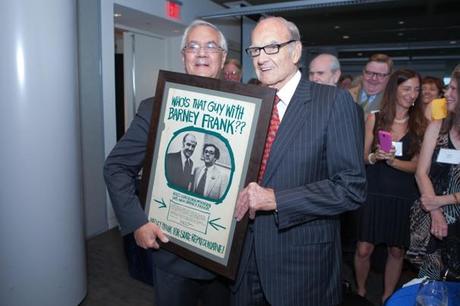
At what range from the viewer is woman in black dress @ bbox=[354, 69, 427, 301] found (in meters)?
2.63

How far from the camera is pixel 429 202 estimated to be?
219 cm

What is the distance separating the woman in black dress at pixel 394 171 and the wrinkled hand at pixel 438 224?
0.50 metres

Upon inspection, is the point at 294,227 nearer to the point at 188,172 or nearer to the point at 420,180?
the point at 188,172

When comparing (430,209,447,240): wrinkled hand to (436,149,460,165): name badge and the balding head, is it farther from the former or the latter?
the balding head

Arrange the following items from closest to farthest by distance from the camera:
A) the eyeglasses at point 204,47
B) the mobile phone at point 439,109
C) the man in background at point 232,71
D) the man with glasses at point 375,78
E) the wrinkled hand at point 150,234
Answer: the wrinkled hand at point 150,234
the eyeglasses at point 204,47
the mobile phone at point 439,109
the man with glasses at point 375,78
the man in background at point 232,71

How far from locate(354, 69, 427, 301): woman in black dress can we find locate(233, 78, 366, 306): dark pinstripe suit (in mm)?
1540

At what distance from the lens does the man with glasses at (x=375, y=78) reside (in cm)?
321

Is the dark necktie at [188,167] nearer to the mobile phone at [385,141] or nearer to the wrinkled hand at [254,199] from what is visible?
the wrinkled hand at [254,199]

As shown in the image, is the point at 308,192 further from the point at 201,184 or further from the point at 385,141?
the point at 385,141

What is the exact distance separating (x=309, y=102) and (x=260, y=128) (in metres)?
0.21

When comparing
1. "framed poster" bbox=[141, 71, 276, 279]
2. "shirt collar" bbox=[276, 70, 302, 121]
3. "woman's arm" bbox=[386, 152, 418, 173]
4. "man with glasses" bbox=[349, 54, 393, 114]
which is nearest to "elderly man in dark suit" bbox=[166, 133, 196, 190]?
"framed poster" bbox=[141, 71, 276, 279]

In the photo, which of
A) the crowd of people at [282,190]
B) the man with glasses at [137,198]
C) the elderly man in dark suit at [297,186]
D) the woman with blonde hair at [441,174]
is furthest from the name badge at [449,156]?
the man with glasses at [137,198]

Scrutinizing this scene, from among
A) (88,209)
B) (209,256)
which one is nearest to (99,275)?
(88,209)

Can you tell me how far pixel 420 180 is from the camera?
2.27 m
